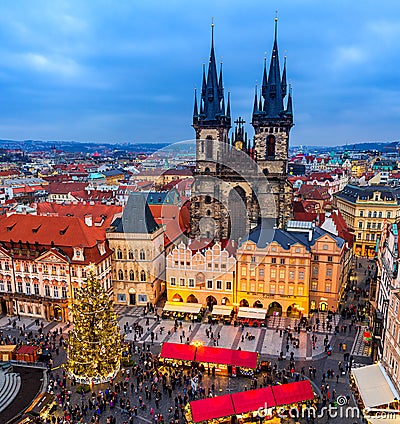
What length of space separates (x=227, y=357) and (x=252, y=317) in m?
14.0

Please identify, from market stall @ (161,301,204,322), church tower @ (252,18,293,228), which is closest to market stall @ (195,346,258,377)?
market stall @ (161,301,204,322)

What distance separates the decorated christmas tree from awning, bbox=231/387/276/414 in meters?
13.9

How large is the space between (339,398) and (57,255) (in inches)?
1524

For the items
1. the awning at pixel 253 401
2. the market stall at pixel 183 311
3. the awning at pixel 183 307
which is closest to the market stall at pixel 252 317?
the market stall at pixel 183 311

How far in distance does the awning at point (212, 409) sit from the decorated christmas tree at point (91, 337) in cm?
1140

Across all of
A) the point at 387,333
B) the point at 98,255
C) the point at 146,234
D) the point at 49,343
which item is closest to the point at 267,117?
the point at 146,234

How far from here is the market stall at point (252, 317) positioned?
55688 millimetres

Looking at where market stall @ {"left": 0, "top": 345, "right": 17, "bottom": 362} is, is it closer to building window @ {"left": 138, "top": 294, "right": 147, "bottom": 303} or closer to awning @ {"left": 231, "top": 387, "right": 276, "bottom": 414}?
building window @ {"left": 138, "top": 294, "right": 147, "bottom": 303}

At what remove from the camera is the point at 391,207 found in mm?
88312

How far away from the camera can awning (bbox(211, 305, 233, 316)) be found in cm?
5638

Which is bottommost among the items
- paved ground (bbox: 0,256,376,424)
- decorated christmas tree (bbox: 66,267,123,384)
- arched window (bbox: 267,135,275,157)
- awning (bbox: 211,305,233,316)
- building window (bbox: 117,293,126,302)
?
paved ground (bbox: 0,256,376,424)

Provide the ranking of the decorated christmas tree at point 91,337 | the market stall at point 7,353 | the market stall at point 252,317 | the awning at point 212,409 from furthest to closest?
the market stall at point 252,317, the market stall at point 7,353, the decorated christmas tree at point 91,337, the awning at point 212,409

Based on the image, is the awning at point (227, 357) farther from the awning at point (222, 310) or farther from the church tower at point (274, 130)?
the church tower at point (274, 130)

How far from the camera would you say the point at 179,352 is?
43.8m
